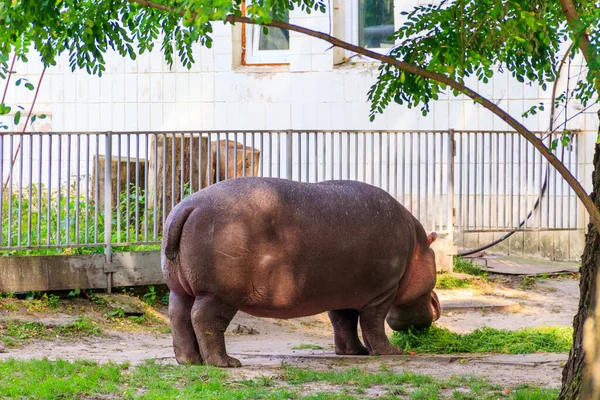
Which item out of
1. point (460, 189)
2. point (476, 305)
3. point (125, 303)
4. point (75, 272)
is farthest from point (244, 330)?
point (460, 189)

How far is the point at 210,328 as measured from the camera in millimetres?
7262

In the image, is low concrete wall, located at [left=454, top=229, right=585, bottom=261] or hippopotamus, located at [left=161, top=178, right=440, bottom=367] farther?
low concrete wall, located at [left=454, top=229, right=585, bottom=261]

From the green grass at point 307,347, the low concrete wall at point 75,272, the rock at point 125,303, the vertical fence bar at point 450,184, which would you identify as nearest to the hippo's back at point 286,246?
the green grass at point 307,347

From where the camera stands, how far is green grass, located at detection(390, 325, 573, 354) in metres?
8.12

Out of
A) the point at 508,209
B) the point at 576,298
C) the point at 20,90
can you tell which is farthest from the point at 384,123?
the point at 20,90

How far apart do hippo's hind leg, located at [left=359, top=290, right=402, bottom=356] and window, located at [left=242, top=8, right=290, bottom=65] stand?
7.25 m

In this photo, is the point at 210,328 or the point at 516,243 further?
the point at 516,243

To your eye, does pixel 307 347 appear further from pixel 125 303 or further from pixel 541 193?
pixel 541 193

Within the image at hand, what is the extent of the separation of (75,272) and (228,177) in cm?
214

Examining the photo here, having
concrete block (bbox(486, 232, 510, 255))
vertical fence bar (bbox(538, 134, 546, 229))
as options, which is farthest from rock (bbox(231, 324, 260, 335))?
concrete block (bbox(486, 232, 510, 255))

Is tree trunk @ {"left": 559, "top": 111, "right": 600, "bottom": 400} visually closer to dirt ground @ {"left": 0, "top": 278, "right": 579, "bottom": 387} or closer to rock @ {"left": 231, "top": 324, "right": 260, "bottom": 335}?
dirt ground @ {"left": 0, "top": 278, "right": 579, "bottom": 387}

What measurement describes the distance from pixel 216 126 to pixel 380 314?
23.2ft

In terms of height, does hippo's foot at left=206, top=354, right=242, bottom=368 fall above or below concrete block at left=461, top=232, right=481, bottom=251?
below

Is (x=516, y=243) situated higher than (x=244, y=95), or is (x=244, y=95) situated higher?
(x=244, y=95)
